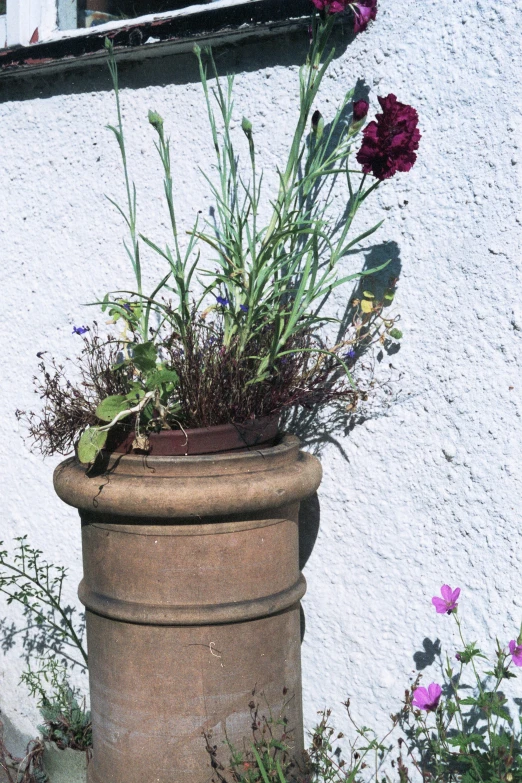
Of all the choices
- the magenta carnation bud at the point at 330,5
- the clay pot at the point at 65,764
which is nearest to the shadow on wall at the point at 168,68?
the magenta carnation bud at the point at 330,5

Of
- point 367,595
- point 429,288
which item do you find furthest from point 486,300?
point 367,595

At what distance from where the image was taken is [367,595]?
202 cm

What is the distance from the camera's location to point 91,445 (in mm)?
1686

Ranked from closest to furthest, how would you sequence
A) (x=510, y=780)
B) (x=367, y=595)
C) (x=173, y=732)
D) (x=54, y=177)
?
(x=510, y=780)
(x=173, y=732)
(x=367, y=595)
(x=54, y=177)

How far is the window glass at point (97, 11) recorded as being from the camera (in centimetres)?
248

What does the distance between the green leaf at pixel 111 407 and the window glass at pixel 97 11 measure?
4.44 ft

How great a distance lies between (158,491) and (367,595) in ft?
2.25

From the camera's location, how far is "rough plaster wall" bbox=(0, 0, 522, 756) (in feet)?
5.85

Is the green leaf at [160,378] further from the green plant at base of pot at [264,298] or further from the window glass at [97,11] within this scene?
the window glass at [97,11]

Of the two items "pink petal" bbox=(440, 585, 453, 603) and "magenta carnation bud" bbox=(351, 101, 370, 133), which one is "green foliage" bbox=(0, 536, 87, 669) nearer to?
"pink petal" bbox=(440, 585, 453, 603)

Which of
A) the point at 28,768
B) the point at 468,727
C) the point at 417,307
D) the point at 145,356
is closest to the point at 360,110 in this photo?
the point at 417,307

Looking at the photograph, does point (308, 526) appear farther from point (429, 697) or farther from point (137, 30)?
point (137, 30)

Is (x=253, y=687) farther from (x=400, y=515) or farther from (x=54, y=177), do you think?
(x=54, y=177)

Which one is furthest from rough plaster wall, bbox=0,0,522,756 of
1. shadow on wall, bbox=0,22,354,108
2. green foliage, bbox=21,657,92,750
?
green foliage, bbox=21,657,92,750
